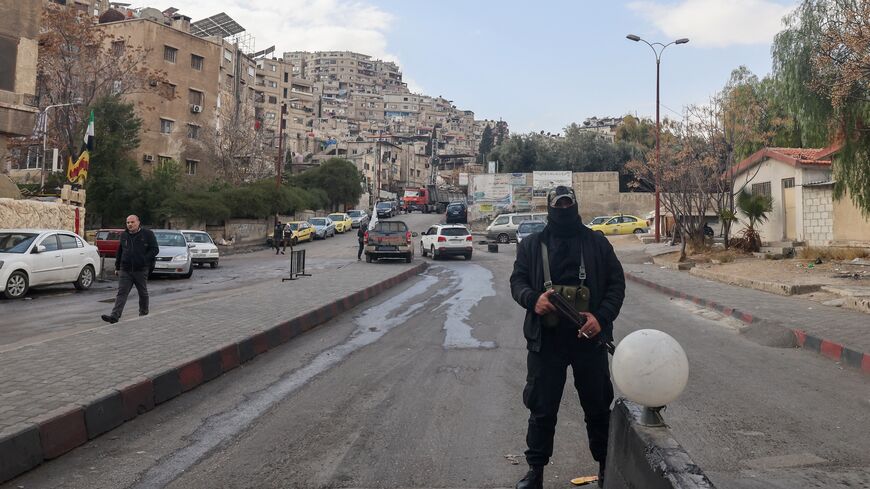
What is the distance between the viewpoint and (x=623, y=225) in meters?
43.9

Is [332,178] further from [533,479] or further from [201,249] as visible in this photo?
[533,479]

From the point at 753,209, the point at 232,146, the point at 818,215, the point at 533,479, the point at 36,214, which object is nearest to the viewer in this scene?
the point at 533,479

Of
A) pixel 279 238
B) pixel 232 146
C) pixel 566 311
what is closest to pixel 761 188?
pixel 279 238

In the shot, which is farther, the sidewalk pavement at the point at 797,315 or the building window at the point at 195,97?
the building window at the point at 195,97

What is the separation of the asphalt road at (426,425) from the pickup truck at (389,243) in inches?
719

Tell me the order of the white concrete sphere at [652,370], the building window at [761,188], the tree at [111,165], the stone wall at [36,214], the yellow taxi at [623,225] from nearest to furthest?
the white concrete sphere at [652,370]
the stone wall at [36,214]
the building window at [761,188]
the tree at [111,165]
the yellow taxi at [623,225]

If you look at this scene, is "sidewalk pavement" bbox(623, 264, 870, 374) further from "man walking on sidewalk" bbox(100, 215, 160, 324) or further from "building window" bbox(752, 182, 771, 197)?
"man walking on sidewalk" bbox(100, 215, 160, 324)

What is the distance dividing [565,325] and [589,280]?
0.30m

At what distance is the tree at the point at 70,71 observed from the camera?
36969mm

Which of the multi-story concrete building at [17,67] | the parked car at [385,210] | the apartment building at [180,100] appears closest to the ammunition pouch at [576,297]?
the multi-story concrete building at [17,67]

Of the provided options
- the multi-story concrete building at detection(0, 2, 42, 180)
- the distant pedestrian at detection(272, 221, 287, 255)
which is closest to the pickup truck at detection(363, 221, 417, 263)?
the distant pedestrian at detection(272, 221, 287, 255)

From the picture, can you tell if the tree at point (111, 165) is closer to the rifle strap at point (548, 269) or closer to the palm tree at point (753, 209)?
the palm tree at point (753, 209)

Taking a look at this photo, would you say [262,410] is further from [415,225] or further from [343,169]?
[343,169]

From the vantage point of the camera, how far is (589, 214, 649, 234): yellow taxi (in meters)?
43.7
